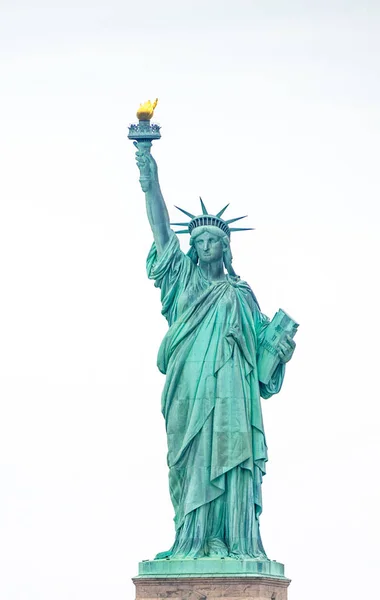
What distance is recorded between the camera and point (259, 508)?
131ft

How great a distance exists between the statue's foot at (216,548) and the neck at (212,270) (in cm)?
490

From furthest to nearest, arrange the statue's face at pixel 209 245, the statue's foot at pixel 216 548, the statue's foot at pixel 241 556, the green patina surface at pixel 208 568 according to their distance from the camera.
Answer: the statue's face at pixel 209 245 < the statue's foot at pixel 216 548 < the statue's foot at pixel 241 556 < the green patina surface at pixel 208 568

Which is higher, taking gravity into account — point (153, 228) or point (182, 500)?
point (153, 228)

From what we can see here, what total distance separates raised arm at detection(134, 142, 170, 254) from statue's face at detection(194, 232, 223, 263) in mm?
641

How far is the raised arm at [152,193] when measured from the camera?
133 ft

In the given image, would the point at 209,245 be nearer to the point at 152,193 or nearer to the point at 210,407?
the point at 152,193

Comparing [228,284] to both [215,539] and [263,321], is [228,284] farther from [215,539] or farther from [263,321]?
[215,539]

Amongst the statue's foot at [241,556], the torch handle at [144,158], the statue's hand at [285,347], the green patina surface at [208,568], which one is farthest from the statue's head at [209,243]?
the green patina surface at [208,568]

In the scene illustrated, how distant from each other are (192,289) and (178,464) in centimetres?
324

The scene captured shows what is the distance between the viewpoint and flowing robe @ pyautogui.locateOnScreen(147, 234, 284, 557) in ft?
130

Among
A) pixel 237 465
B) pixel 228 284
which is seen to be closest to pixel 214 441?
pixel 237 465

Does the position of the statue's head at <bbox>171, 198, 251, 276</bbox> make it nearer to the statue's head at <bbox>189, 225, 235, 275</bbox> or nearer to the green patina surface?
the statue's head at <bbox>189, 225, 235, 275</bbox>

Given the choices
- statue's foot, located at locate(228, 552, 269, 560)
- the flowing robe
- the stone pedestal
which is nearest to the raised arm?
the flowing robe

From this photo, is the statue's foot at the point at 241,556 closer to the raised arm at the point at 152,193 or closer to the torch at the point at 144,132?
the raised arm at the point at 152,193
